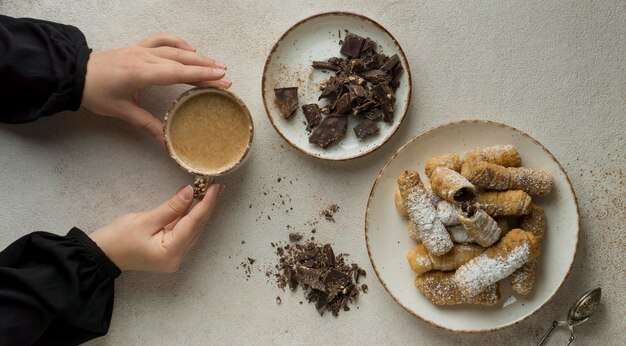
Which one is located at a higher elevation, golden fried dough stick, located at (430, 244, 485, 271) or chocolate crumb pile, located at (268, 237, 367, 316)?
golden fried dough stick, located at (430, 244, 485, 271)

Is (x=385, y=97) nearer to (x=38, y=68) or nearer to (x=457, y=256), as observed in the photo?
(x=457, y=256)

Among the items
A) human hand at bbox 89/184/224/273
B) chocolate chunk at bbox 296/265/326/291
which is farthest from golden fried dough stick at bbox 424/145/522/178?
human hand at bbox 89/184/224/273

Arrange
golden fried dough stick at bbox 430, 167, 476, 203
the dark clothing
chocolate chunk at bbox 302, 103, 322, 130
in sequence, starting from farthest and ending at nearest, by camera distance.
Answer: chocolate chunk at bbox 302, 103, 322, 130, the dark clothing, golden fried dough stick at bbox 430, 167, 476, 203

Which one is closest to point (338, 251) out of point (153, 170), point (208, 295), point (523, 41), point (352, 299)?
point (352, 299)

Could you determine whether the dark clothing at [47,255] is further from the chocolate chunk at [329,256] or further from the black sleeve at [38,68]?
the chocolate chunk at [329,256]

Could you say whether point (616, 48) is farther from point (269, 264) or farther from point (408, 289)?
point (269, 264)

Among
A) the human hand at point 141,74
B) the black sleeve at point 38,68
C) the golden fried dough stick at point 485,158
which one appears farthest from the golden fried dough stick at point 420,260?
the black sleeve at point 38,68

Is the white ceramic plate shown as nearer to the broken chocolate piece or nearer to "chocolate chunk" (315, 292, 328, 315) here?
the broken chocolate piece

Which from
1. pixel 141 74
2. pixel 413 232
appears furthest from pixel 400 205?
pixel 141 74
